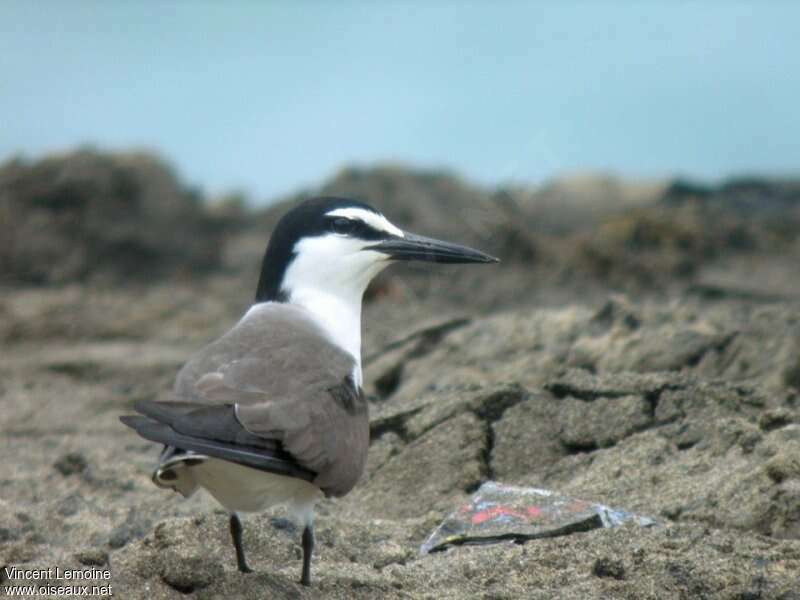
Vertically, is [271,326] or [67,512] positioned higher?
[271,326]

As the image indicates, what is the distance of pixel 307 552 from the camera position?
6.52m

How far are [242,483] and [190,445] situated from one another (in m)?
0.46

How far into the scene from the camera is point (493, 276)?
15516 mm

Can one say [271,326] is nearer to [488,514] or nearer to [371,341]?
[488,514]

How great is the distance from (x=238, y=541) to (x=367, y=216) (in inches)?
64.4

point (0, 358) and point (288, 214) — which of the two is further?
point (0, 358)

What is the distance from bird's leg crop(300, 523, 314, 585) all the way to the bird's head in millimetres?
1209

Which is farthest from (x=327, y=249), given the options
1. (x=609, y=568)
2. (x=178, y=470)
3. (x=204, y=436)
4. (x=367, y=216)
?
(x=609, y=568)

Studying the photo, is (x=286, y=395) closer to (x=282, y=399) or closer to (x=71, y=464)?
(x=282, y=399)

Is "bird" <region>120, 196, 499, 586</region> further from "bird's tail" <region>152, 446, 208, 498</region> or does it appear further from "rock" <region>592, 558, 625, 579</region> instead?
"rock" <region>592, 558, 625, 579</region>

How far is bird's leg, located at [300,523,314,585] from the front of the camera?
650 centimetres

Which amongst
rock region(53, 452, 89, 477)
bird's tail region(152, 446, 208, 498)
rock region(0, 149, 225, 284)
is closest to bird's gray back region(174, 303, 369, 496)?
bird's tail region(152, 446, 208, 498)

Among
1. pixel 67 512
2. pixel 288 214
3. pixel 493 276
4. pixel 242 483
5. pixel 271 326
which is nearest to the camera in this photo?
pixel 242 483

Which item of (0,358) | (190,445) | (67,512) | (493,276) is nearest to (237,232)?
(493,276)
